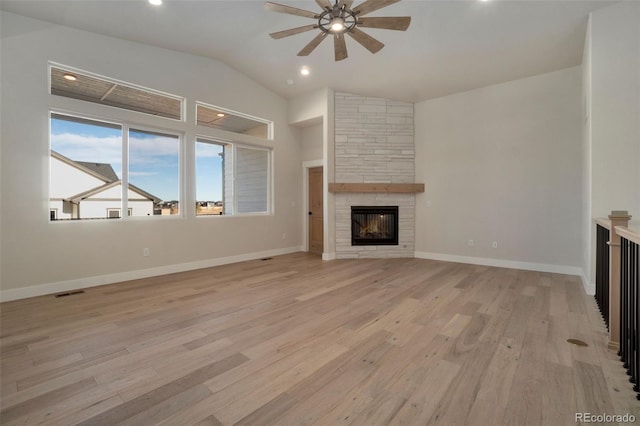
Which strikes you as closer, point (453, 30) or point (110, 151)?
point (453, 30)

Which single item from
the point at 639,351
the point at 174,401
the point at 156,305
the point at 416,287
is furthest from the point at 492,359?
the point at 156,305

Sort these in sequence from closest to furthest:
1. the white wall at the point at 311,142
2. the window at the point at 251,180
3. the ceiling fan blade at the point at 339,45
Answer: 1. the ceiling fan blade at the point at 339,45
2. the window at the point at 251,180
3. the white wall at the point at 311,142

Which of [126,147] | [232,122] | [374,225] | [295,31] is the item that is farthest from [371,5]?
[374,225]

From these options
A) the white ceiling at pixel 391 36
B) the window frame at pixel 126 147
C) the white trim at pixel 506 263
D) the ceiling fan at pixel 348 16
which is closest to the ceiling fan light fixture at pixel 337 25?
the ceiling fan at pixel 348 16

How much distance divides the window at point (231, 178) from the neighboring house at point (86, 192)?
1057 mm

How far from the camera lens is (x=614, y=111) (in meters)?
3.36

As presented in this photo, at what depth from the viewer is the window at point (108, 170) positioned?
3902 millimetres

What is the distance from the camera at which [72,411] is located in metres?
1.59

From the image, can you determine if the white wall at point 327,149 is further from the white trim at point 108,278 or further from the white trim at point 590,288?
the white trim at point 590,288

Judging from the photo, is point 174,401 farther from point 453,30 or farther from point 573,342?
point 453,30

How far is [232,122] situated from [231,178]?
1.13m

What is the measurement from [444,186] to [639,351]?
442 centimetres

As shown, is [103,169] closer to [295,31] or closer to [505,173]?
[295,31]

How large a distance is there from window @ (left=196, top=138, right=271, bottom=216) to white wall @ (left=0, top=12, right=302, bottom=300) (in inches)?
9.1
